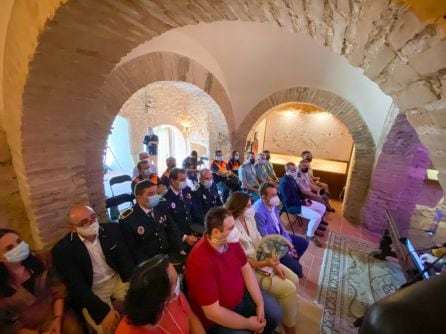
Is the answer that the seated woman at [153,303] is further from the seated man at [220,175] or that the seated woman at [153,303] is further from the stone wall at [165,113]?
the stone wall at [165,113]

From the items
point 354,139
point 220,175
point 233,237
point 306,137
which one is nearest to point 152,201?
point 233,237

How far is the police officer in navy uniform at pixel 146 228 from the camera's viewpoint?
243 cm

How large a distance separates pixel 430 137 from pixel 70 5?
8.52ft

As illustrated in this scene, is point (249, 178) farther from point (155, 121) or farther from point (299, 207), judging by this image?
point (155, 121)

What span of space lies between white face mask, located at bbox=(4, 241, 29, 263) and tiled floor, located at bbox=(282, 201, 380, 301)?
3279mm

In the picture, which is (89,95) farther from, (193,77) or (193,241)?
(193,77)

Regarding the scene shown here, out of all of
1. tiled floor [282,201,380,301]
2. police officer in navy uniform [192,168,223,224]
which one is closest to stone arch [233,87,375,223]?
tiled floor [282,201,380,301]

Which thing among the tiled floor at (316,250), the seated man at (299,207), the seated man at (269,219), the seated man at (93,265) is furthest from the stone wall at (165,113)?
the seated man at (93,265)

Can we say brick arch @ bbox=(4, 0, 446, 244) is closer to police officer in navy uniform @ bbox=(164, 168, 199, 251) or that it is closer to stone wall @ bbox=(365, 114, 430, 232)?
police officer in navy uniform @ bbox=(164, 168, 199, 251)

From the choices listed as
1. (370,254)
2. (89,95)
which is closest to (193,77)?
(89,95)

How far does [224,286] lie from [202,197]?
6.58 feet

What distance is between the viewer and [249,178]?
17.7 ft

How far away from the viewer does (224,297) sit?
1834mm

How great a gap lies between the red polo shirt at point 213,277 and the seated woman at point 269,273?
42 cm
